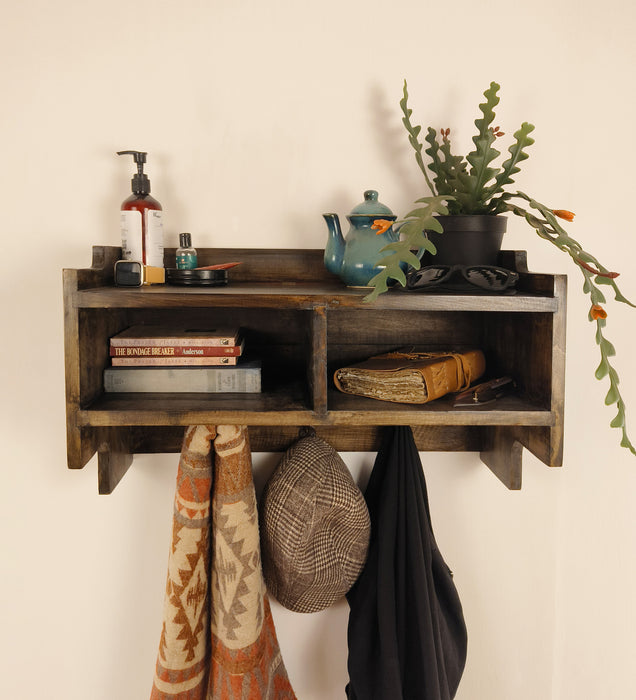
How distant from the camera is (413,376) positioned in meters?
1.01

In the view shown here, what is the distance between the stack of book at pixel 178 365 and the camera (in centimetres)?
105

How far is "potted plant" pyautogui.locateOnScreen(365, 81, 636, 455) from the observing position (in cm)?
90

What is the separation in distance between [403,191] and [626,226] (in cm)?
47

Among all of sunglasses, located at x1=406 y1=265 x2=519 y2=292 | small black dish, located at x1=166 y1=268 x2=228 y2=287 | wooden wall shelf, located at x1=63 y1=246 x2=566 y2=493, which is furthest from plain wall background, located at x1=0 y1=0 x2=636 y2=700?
sunglasses, located at x1=406 y1=265 x2=519 y2=292

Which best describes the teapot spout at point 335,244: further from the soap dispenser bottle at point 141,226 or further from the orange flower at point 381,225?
the soap dispenser bottle at point 141,226

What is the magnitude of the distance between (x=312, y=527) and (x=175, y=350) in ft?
1.38

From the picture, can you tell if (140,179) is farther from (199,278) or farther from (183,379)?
(183,379)

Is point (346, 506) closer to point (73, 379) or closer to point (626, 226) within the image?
point (73, 379)

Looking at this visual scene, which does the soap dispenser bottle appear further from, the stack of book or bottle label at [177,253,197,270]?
the stack of book

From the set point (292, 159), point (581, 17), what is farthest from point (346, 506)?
point (581, 17)

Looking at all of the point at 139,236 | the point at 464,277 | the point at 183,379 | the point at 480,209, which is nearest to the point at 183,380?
the point at 183,379

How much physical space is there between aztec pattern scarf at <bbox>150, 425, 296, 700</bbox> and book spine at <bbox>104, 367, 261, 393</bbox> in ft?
0.24

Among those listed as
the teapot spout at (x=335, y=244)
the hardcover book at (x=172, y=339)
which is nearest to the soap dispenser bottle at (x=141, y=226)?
the hardcover book at (x=172, y=339)

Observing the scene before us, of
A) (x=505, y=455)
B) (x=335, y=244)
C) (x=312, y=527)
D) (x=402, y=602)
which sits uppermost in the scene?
(x=335, y=244)
